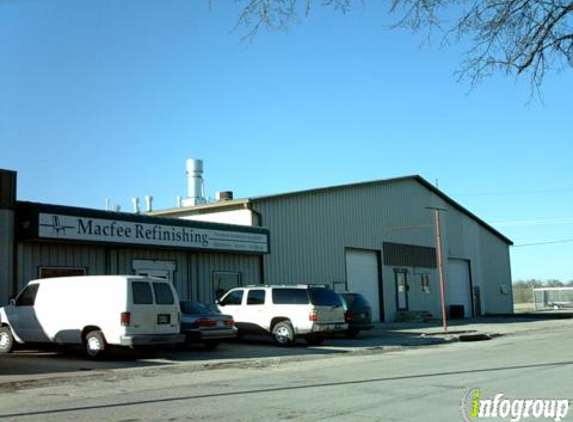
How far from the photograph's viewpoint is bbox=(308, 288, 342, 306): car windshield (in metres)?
22.5

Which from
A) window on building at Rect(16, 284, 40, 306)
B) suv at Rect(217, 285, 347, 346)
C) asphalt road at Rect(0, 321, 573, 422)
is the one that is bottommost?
asphalt road at Rect(0, 321, 573, 422)

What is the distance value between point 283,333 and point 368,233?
16413mm

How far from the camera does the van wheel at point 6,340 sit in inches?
747

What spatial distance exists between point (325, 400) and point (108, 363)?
8223 millimetres

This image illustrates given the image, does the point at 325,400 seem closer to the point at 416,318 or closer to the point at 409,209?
the point at 416,318

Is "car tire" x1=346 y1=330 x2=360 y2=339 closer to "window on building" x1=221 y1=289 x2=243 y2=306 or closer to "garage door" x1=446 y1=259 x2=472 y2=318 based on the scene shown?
"window on building" x1=221 y1=289 x2=243 y2=306

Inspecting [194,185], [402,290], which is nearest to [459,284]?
[402,290]

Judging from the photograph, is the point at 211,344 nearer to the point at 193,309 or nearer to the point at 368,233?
the point at 193,309

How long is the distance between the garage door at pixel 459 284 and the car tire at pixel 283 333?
25106mm

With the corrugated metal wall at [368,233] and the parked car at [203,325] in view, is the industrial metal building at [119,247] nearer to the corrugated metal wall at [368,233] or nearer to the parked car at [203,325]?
the corrugated metal wall at [368,233]

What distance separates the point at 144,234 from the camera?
24.4 metres

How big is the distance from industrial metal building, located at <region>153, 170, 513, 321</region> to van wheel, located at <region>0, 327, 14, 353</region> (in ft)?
39.6

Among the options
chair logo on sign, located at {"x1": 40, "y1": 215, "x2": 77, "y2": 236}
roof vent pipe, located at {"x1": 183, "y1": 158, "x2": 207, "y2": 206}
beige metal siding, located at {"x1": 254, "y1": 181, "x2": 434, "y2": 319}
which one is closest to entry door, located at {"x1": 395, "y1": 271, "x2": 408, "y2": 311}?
beige metal siding, located at {"x1": 254, "y1": 181, "x2": 434, "y2": 319}

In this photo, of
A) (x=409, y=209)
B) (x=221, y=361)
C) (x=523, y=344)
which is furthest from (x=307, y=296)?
(x=409, y=209)
